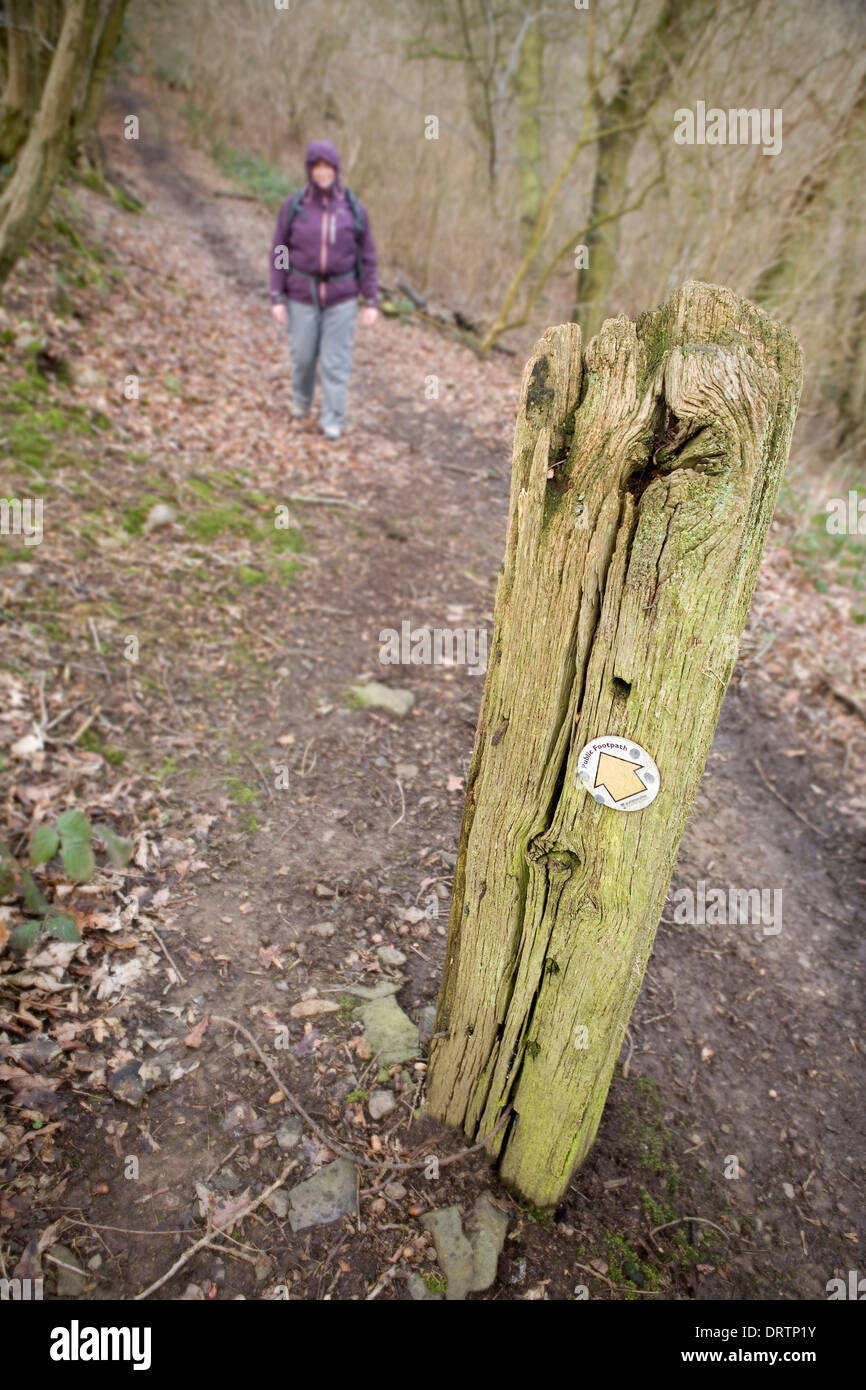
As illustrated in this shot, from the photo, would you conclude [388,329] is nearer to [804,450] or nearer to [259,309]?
[259,309]

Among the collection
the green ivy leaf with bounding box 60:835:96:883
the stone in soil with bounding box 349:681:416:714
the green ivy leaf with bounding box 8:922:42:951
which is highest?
the stone in soil with bounding box 349:681:416:714

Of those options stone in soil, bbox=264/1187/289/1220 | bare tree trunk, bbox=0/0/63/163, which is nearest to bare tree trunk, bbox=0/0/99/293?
bare tree trunk, bbox=0/0/63/163

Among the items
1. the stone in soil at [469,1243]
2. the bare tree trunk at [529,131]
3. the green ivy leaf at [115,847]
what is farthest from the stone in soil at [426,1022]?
the bare tree trunk at [529,131]

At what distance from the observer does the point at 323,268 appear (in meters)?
6.74

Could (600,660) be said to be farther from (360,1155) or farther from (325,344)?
(325,344)

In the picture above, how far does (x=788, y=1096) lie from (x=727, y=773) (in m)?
2.22

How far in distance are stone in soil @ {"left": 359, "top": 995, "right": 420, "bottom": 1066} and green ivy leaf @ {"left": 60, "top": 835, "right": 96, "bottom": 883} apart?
3.78 ft

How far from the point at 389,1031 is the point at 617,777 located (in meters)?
1.59

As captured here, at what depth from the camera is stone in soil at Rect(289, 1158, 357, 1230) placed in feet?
7.11

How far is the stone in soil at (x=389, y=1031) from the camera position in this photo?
2.64m

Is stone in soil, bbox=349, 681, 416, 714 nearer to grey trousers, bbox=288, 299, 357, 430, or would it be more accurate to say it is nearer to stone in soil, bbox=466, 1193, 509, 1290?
stone in soil, bbox=466, 1193, 509, 1290

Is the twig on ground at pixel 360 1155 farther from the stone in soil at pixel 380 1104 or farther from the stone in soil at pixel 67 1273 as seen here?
the stone in soil at pixel 67 1273

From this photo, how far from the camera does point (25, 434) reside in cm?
541

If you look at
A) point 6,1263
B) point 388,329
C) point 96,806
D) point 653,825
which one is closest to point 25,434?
point 96,806
